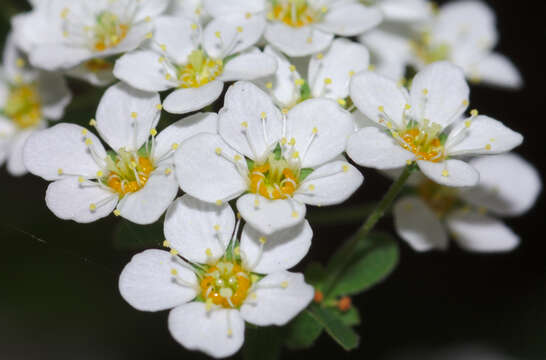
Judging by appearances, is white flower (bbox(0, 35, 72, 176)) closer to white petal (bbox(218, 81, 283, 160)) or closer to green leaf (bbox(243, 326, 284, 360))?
white petal (bbox(218, 81, 283, 160))

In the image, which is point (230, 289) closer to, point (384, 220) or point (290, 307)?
point (290, 307)

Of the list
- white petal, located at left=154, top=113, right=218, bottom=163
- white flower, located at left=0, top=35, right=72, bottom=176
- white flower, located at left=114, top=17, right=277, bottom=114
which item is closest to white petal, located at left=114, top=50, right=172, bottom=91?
white flower, located at left=114, top=17, right=277, bottom=114

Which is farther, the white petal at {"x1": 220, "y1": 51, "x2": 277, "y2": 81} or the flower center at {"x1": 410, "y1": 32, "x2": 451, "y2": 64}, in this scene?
the flower center at {"x1": 410, "y1": 32, "x2": 451, "y2": 64}

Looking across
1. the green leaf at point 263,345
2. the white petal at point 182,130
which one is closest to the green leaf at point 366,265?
the green leaf at point 263,345

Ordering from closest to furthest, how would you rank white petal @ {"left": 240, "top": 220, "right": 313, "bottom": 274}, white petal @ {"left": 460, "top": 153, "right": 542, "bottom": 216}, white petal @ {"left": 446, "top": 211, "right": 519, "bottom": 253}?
white petal @ {"left": 240, "top": 220, "right": 313, "bottom": 274}, white petal @ {"left": 446, "top": 211, "right": 519, "bottom": 253}, white petal @ {"left": 460, "top": 153, "right": 542, "bottom": 216}

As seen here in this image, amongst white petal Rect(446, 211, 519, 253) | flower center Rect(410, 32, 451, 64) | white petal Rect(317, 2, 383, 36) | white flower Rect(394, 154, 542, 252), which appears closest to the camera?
white petal Rect(317, 2, 383, 36)

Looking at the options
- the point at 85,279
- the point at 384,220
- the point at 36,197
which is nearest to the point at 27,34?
the point at 36,197
